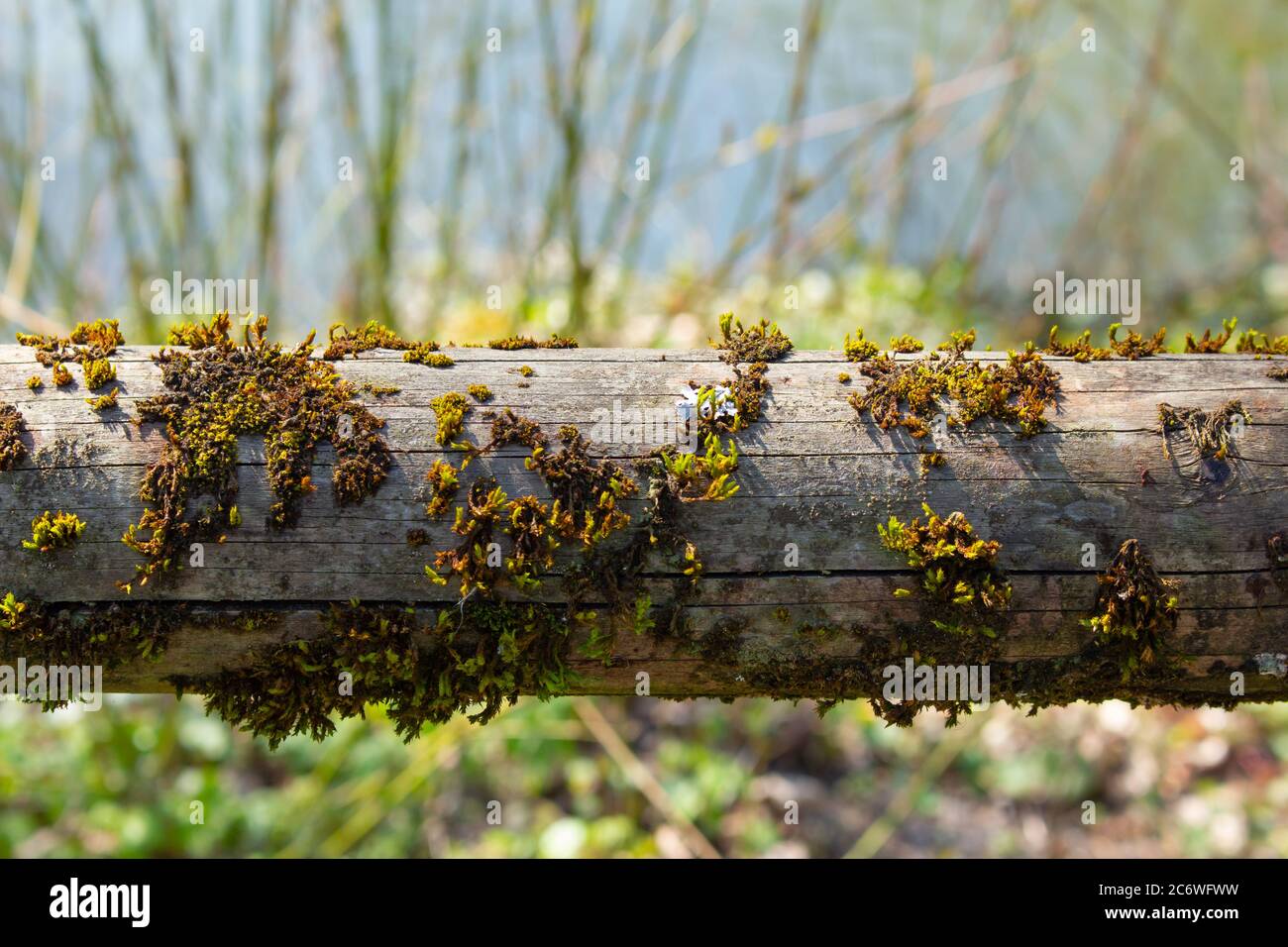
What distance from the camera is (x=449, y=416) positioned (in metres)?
1.85

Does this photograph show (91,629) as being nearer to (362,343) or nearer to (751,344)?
(362,343)

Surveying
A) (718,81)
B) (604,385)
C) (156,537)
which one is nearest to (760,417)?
(604,385)

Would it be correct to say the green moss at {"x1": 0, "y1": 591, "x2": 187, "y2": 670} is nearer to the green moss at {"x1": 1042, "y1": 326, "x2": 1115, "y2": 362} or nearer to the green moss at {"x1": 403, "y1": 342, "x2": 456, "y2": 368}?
the green moss at {"x1": 403, "y1": 342, "x2": 456, "y2": 368}

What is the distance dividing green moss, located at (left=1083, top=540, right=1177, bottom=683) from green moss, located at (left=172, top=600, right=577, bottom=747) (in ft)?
3.38

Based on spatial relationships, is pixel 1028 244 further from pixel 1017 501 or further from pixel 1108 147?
pixel 1017 501

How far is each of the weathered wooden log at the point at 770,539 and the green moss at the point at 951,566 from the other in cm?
3

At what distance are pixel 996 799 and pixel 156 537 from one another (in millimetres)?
3969

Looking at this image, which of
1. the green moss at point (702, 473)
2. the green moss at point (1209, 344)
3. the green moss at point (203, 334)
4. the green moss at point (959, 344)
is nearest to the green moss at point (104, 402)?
the green moss at point (203, 334)

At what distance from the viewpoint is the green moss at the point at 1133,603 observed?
1.80 metres

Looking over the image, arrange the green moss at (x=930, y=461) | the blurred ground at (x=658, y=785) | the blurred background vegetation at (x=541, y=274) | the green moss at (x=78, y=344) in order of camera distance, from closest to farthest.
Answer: the green moss at (x=930, y=461)
the green moss at (x=78, y=344)
the blurred ground at (x=658, y=785)
the blurred background vegetation at (x=541, y=274)

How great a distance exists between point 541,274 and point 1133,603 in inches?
161

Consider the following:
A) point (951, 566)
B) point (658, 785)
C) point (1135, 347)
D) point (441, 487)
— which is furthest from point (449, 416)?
point (658, 785)

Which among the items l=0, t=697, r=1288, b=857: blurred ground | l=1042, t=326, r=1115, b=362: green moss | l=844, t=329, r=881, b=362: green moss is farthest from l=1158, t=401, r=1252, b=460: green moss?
l=0, t=697, r=1288, b=857: blurred ground

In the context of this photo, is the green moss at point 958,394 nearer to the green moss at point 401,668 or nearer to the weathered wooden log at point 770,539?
the weathered wooden log at point 770,539
